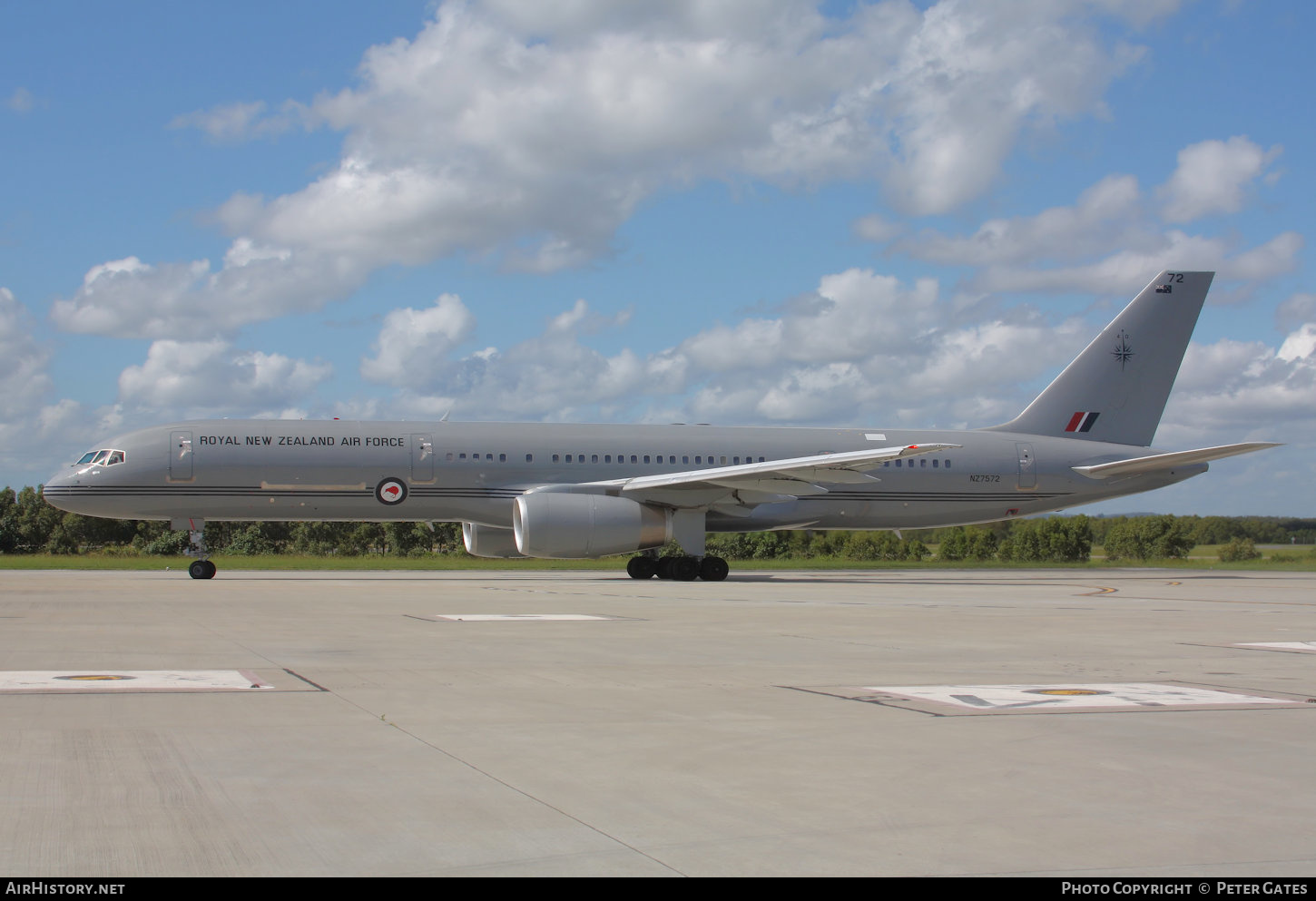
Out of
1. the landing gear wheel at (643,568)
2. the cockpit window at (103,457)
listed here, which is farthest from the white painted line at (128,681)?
the landing gear wheel at (643,568)

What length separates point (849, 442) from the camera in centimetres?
3169

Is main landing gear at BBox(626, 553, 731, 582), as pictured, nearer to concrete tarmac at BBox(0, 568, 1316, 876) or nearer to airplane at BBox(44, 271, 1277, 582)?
airplane at BBox(44, 271, 1277, 582)

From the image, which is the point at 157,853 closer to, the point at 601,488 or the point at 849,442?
the point at 601,488

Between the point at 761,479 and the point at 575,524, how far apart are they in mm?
4628

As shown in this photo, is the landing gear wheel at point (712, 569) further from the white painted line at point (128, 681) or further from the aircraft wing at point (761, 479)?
the white painted line at point (128, 681)

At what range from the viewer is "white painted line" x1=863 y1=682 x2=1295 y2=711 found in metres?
7.86

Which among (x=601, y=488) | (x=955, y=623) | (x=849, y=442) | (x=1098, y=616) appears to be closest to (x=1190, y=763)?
(x=955, y=623)

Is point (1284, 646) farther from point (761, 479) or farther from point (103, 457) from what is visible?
point (103, 457)

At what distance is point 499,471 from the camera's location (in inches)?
1118

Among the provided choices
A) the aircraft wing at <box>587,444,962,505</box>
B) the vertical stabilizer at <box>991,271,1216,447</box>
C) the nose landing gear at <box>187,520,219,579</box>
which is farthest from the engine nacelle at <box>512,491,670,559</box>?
the vertical stabilizer at <box>991,271,1216,447</box>

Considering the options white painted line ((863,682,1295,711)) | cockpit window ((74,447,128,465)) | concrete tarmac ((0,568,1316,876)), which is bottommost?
white painted line ((863,682,1295,711))

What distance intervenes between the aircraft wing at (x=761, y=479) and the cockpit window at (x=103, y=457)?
35.6 feet

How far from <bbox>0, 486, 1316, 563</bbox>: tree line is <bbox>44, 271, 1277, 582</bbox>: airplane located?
823 inches

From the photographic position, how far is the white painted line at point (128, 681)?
8156 mm
